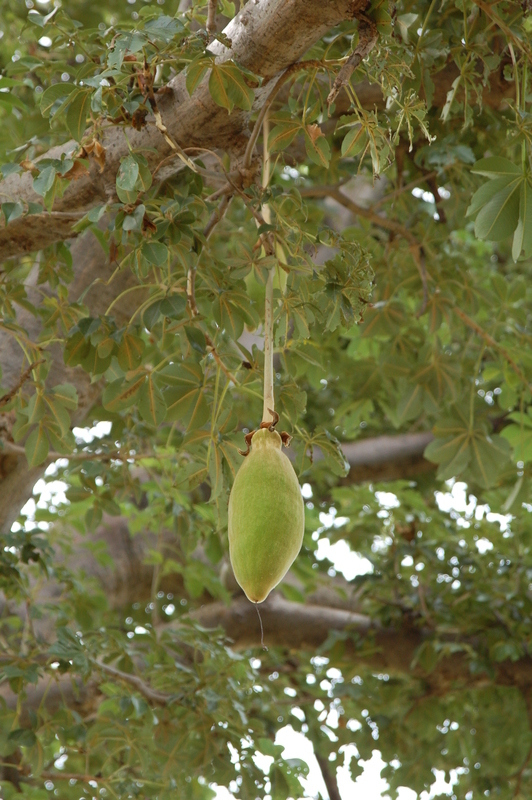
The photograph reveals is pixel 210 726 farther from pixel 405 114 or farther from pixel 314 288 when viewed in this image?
pixel 405 114

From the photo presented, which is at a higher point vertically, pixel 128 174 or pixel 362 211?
pixel 362 211

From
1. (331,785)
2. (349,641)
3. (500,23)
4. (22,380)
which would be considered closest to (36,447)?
(22,380)

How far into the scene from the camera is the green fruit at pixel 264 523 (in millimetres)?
785

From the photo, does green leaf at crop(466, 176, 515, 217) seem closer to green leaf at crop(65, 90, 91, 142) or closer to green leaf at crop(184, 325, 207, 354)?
green leaf at crop(184, 325, 207, 354)

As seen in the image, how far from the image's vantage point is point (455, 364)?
223 centimetres

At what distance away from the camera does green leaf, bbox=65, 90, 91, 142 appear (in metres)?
1.19

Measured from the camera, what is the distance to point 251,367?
1291 mm

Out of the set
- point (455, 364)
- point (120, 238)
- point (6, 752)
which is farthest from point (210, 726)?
point (120, 238)

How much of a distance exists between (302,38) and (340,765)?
281 centimetres

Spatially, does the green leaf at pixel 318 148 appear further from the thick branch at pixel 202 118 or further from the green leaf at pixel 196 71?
the green leaf at pixel 196 71

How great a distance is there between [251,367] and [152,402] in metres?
0.25

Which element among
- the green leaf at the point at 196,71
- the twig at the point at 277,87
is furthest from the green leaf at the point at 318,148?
the green leaf at the point at 196,71

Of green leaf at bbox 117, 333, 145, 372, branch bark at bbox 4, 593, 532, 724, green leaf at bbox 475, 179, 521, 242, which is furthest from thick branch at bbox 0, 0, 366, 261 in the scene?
branch bark at bbox 4, 593, 532, 724

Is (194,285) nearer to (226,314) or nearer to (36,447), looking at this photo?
(226,314)
